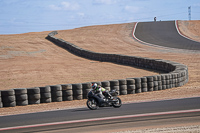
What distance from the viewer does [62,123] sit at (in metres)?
8.55

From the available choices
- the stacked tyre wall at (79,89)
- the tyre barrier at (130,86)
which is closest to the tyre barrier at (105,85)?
the stacked tyre wall at (79,89)

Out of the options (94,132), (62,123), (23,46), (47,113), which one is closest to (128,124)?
(94,132)

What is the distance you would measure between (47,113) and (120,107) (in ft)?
7.70

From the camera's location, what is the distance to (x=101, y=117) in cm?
905

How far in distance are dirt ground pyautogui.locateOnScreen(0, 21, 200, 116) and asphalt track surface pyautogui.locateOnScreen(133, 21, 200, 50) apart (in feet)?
5.85

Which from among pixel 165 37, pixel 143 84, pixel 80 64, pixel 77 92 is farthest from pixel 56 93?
pixel 165 37

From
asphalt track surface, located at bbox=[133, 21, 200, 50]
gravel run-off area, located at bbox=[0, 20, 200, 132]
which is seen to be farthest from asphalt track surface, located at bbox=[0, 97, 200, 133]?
asphalt track surface, located at bbox=[133, 21, 200, 50]

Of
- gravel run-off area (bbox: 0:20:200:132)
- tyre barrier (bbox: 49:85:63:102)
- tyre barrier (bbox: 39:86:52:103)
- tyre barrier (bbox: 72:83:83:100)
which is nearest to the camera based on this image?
tyre barrier (bbox: 39:86:52:103)

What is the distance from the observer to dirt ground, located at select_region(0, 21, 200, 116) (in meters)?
13.4

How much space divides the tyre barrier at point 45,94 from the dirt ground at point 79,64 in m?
0.42

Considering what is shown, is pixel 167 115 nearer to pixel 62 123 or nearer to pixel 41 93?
pixel 62 123

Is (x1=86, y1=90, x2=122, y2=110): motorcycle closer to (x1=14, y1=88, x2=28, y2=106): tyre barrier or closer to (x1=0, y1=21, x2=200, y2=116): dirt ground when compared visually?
(x1=0, y1=21, x2=200, y2=116): dirt ground

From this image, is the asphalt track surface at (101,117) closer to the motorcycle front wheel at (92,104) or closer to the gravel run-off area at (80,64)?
the motorcycle front wheel at (92,104)

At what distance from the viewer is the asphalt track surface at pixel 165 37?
136 feet
